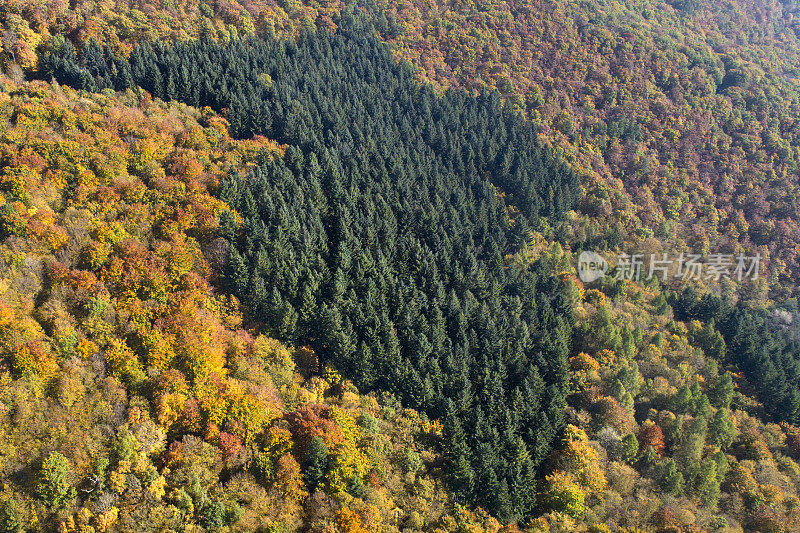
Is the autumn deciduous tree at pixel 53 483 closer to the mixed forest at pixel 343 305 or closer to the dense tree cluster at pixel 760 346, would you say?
the mixed forest at pixel 343 305

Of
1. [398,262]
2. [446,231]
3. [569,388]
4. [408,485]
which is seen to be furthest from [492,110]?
[408,485]

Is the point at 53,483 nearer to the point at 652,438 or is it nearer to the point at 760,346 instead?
the point at 652,438

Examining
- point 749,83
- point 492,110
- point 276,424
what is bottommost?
point 276,424

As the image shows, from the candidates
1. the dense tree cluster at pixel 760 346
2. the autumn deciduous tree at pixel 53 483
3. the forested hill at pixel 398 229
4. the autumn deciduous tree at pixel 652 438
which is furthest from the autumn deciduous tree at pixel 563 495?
the autumn deciduous tree at pixel 53 483

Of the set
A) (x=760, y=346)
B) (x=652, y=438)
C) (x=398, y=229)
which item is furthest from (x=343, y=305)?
(x=760, y=346)

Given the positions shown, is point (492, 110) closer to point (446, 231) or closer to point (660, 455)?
point (446, 231)
